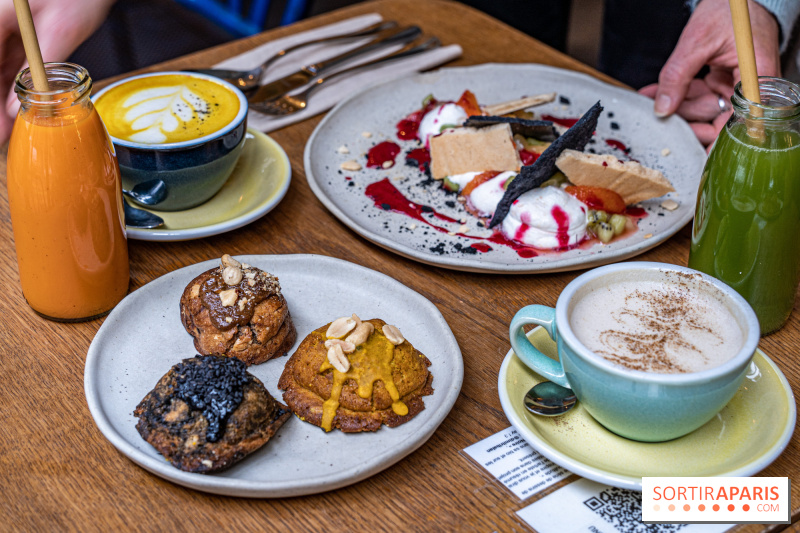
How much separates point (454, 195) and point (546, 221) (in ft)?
0.83

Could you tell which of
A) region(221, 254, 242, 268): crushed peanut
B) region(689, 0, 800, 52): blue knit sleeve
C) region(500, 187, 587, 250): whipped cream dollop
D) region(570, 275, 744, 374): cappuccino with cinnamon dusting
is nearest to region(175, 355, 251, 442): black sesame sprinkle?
region(221, 254, 242, 268): crushed peanut

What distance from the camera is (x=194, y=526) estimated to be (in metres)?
0.93

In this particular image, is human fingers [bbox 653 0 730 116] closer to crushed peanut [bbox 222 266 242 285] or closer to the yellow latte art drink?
the yellow latte art drink

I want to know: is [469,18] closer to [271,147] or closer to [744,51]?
[271,147]

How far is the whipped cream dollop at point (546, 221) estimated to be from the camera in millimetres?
1458

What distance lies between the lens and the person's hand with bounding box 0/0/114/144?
1428 mm

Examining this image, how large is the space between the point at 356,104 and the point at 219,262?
28.6 inches

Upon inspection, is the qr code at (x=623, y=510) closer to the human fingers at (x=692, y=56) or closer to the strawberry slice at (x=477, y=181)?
the strawberry slice at (x=477, y=181)

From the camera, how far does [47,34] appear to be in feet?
4.84

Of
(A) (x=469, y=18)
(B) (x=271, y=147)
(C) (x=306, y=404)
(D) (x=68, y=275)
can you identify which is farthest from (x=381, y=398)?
(A) (x=469, y=18)

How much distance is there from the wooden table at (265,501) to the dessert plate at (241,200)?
0.05m

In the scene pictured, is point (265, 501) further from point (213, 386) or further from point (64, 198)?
point (64, 198)

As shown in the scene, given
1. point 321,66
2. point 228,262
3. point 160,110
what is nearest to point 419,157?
point 321,66

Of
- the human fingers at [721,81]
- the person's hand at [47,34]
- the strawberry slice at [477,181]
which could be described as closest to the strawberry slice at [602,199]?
the strawberry slice at [477,181]
